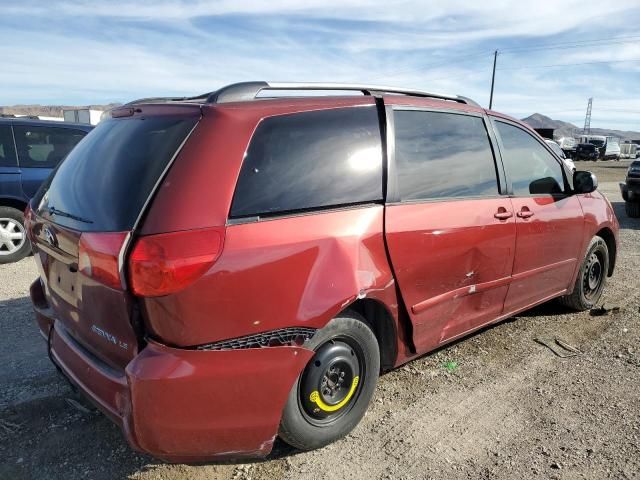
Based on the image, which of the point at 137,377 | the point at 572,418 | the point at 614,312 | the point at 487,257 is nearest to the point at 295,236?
the point at 137,377

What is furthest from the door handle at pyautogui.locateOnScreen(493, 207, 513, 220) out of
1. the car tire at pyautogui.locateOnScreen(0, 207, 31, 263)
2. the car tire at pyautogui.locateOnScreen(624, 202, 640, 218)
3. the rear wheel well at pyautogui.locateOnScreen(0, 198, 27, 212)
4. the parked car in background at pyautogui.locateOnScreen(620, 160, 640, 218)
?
the car tire at pyautogui.locateOnScreen(624, 202, 640, 218)

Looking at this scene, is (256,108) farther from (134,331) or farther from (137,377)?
(137,377)

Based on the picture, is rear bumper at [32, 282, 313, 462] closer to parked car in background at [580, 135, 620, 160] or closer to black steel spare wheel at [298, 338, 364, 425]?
black steel spare wheel at [298, 338, 364, 425]

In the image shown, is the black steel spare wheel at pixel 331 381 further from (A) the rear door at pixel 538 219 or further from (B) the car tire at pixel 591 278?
(B) the car tire at pixel 591 278

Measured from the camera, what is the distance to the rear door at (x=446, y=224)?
9.36 feet

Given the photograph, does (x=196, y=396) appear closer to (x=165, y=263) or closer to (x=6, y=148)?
(x=165, y=263)

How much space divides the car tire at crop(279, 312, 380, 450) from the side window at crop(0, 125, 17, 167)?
18.7ft

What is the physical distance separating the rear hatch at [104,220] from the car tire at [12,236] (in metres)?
4.24

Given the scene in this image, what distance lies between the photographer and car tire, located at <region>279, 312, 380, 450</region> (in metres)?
2.50

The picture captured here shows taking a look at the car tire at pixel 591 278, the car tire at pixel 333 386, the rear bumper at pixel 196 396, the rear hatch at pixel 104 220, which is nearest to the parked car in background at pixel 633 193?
the car tire at pixel 591 278

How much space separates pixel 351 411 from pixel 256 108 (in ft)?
5.34

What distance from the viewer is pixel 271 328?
225cm

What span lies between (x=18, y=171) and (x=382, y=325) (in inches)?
223

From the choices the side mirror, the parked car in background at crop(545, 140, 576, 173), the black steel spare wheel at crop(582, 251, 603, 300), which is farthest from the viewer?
the black steel spare wheel at crop(582, 251, 603, 300)
